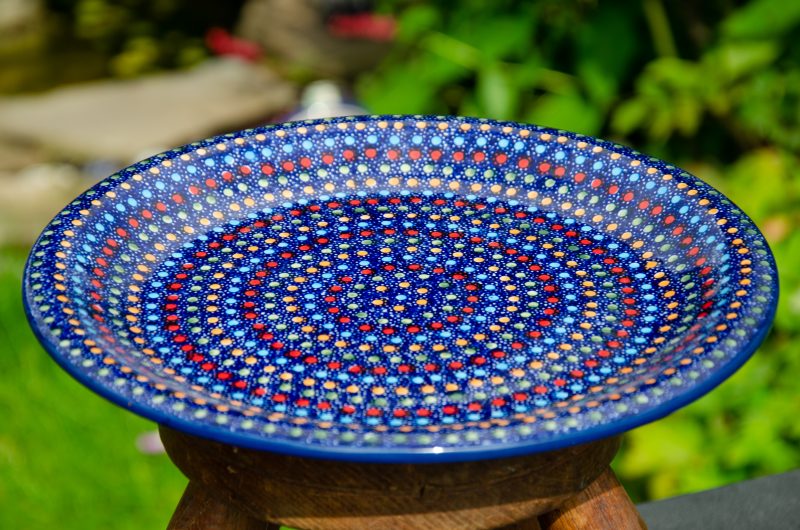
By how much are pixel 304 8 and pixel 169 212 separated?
3.36m

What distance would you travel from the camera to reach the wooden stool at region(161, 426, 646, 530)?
0.88m

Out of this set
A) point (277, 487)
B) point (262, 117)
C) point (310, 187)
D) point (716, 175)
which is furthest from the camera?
point (262, 117)

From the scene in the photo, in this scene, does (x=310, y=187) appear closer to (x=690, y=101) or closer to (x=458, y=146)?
(x=458, y=146)

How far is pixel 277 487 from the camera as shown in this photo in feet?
3.00

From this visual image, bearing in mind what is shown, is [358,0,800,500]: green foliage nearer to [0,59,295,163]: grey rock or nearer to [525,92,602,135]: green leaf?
[525,92,602,135]: green leaf

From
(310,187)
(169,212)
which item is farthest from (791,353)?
(169,212)

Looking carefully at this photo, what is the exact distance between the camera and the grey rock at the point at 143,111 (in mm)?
3652

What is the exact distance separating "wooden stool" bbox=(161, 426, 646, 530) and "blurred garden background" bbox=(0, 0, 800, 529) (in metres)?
1.10

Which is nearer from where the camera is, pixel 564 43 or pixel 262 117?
pixel 564 43

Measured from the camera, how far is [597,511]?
106cm

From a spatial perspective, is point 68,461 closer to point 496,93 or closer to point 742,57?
point 496,93

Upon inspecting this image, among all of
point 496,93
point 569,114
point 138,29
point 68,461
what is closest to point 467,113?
point 496,93

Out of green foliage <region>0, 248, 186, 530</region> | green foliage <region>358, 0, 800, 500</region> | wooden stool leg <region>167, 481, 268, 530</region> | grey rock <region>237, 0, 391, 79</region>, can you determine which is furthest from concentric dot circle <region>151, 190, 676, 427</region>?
grey rock <region>237, 0, 391, 79</region>

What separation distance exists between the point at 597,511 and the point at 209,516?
1.23 feet
